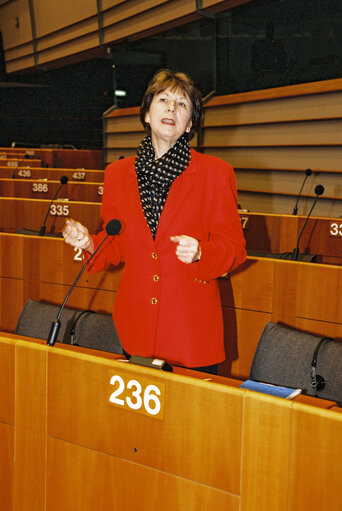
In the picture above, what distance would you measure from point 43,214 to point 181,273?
3859 mm

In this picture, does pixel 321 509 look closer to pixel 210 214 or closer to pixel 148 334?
pixel 148 334

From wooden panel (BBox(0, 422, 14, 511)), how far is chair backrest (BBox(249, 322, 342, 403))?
0.91 metres

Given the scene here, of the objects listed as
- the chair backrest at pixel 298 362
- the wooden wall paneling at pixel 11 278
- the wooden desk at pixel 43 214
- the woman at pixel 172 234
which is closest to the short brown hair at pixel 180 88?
the woman at pixel 172 234

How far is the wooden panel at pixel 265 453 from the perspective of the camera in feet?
3.24

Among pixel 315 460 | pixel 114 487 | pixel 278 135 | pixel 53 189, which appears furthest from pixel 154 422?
pixel 278 135

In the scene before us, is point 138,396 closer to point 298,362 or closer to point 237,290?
point 298,362

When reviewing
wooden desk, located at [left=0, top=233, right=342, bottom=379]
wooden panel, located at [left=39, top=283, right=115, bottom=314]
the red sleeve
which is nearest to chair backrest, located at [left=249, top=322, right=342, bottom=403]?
the red sleeve

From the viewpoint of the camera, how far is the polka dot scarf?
162cm

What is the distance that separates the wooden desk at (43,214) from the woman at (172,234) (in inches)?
138

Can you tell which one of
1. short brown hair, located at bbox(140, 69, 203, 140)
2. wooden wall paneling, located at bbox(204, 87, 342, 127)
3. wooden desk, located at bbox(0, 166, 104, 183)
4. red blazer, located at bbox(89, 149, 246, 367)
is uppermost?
wooden wall paneling, located at bbox(204, 87, 342, 127)

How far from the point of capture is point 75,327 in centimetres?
224

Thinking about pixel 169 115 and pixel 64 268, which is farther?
pixel 64 268

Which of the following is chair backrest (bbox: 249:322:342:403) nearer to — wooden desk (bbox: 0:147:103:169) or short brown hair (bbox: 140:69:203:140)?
short brown hair (bbox: 140:69:203:140)

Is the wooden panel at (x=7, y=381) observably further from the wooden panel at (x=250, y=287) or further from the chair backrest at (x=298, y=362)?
the wooden panel at (x=250, y=287)
